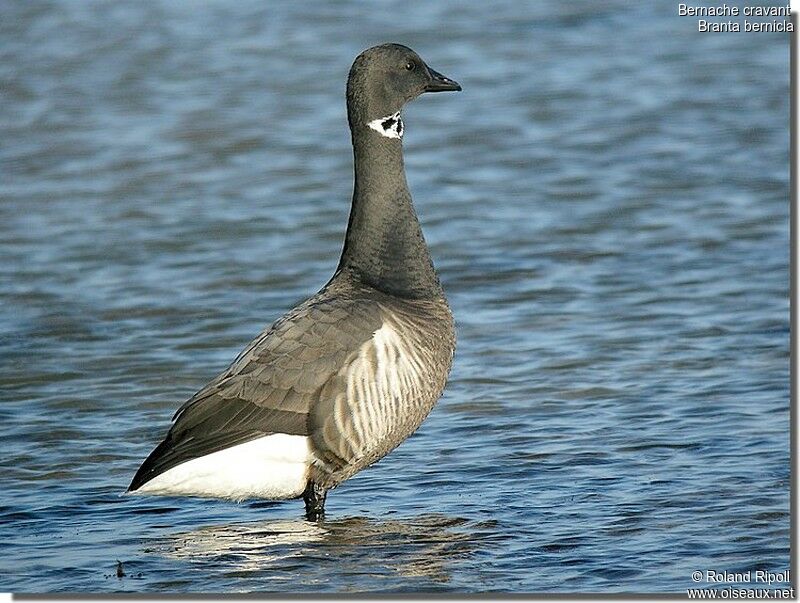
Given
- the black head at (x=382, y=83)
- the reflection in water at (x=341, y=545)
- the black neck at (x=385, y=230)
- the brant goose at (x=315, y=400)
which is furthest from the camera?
the black head at (x=382, y=83)

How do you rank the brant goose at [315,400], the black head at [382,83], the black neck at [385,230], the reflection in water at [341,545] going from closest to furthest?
the reflection in water at [341,545] < the brant goose at [315,400] < the black neck at [385,230] < the black head at [382,83]

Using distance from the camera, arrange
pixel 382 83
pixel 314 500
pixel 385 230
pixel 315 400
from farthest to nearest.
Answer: pixel 382 83, pixel 385 230, pixel 314 500, pixel 315 400

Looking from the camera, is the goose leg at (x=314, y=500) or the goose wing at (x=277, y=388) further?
the goose leg at (x=314, y=500)

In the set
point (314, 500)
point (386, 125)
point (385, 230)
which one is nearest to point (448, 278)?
point (386, 125)

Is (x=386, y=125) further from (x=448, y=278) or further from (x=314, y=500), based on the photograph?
(x=448, y=278)

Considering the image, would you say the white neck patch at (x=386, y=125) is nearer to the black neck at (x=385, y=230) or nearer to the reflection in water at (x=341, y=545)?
the black neck at (x=385, y=230)

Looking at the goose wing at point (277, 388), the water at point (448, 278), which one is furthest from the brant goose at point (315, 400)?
the water at point (448, 278)

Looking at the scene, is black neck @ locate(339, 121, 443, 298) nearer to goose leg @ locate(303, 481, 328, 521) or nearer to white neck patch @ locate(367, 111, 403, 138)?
white neck patch @ locate(367, 111, 403, 138)

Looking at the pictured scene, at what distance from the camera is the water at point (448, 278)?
6816 millimetres

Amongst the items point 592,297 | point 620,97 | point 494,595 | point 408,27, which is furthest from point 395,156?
point 408,27

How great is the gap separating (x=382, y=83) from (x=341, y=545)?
221 centimetres

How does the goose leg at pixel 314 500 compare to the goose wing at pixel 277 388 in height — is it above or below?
below

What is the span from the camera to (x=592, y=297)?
10375 mm

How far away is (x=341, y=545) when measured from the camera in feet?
22.4
